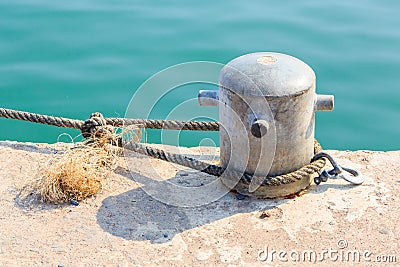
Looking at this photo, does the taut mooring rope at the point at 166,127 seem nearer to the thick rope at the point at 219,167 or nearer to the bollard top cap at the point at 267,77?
the thick rope at the point at 219,167

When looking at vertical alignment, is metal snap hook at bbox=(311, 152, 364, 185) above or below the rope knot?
below

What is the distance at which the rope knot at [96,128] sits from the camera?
504cm

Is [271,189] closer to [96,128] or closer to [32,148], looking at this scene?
[96,128]

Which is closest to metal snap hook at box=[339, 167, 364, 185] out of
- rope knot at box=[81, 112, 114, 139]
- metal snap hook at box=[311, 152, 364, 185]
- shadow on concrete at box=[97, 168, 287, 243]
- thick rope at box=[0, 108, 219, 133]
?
metal snap hook at box=[311, 152, 364, 185]

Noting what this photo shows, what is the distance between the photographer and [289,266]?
12.5ft

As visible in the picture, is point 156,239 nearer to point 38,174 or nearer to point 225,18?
point 38,174

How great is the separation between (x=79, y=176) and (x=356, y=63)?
14.4 ft

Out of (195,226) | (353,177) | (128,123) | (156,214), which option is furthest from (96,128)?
(353,177)

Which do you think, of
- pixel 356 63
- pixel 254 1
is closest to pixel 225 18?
pixel 254 1

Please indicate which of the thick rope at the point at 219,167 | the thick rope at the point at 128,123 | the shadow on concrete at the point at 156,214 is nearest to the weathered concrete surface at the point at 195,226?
the shadow on concrete at the point at 156,214

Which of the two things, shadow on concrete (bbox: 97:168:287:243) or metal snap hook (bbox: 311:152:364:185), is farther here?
metal snap hook (bbox: 311:152:364:185)

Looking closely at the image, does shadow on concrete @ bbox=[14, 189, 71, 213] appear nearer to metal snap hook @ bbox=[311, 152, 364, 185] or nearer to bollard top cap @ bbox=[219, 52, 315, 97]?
bollard top cap @ bbox=[219, 52, 315, 97]

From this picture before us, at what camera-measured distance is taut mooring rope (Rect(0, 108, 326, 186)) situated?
14.5ft

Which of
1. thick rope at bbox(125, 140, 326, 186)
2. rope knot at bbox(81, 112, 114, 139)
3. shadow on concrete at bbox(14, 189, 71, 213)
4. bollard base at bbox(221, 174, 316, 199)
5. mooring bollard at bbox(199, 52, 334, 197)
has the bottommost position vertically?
shadow on concrete at bbox(14, 189, 71, 213)
